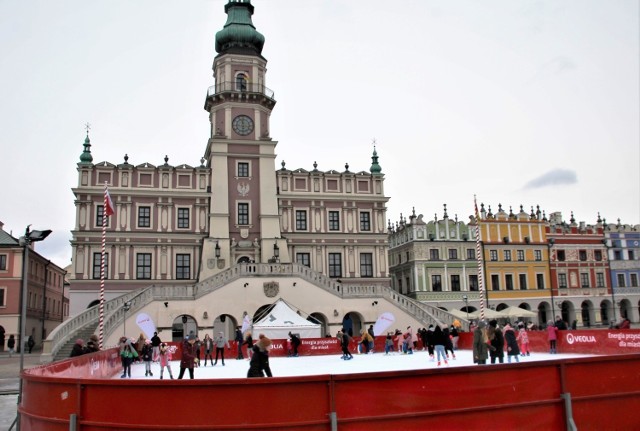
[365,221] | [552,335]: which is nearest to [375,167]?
[365,221]

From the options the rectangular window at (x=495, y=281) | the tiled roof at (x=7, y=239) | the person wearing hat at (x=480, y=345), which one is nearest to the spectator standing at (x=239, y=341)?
the person wearing hat at (x=480, y=345)

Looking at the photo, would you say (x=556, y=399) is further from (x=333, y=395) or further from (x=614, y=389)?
(x=333, y=395)

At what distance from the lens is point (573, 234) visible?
68.1 metres

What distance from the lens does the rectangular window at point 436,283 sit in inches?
2416

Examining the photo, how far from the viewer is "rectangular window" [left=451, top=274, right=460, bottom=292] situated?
6181cm

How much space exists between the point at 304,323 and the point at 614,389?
2982 centimetres

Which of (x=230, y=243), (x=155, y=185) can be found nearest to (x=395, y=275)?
(x=230, y=243)

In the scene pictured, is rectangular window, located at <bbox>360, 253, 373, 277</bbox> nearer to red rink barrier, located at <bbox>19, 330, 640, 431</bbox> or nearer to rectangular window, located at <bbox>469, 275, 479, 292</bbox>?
rectangular window, located at <bbox>469, 275, 479, 292</bbox>

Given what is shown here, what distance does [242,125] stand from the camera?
171 feet

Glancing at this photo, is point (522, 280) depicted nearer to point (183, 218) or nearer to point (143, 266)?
point (183, 218)

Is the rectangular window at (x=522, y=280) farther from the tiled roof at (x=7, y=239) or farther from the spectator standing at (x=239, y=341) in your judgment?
the tiled roof at (x=7, y=239)

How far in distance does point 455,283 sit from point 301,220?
18817 millimetres

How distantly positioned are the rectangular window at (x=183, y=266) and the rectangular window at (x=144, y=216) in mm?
3598

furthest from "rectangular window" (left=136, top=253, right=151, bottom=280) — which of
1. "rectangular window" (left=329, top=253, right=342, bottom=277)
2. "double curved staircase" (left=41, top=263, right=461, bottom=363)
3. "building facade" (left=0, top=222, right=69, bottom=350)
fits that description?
"rectangular window" (left=329, top=253, right=342, bottom=277)
